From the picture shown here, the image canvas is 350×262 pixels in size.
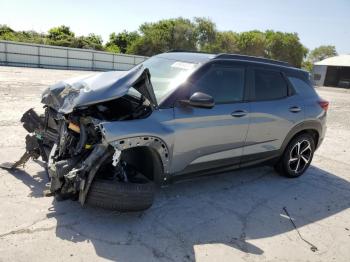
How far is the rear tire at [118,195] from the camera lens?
3.65 metres

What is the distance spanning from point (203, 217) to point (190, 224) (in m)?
0.26

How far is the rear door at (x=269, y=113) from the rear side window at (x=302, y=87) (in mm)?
139

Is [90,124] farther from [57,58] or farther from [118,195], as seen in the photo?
[57,58]

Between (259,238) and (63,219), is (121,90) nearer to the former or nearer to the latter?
(63,219)

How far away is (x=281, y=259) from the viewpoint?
3.63 metres

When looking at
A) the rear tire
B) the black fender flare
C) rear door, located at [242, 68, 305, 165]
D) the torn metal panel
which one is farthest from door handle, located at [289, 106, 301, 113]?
the rear tire

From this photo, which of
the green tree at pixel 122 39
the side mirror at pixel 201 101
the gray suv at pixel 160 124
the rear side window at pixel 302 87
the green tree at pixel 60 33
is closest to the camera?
the gray suv at pixel 160 124

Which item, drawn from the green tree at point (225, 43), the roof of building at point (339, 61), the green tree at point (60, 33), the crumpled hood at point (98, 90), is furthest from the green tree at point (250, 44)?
the crumpled hood at point (98, 90)

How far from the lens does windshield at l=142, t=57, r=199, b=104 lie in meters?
4.29

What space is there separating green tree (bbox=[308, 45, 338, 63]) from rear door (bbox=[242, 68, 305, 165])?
10893cm

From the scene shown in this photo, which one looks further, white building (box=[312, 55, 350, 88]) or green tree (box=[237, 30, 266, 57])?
green tree (box=[237, 30, 266, 57])

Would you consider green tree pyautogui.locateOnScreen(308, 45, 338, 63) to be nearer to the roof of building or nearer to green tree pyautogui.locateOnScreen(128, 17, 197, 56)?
the roof of building

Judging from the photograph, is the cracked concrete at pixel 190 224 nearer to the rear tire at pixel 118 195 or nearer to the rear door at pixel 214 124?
the rear tire at pixel 118 195

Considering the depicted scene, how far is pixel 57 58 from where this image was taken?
94.3 ft
